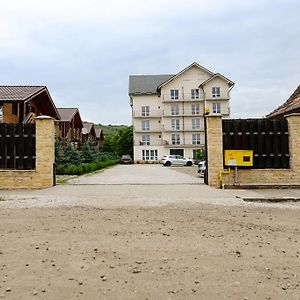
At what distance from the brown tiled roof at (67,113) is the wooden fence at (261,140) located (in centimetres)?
3237

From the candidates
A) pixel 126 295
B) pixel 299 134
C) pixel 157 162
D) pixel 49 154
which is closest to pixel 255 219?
pixel 126 295

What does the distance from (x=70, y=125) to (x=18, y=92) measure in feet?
59.6

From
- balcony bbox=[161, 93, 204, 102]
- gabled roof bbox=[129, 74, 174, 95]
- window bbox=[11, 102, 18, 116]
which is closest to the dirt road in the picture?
window bbox=[11, 102, 18, 116]

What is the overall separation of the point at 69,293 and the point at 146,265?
116 centimetres

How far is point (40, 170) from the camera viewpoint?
46.7 feet

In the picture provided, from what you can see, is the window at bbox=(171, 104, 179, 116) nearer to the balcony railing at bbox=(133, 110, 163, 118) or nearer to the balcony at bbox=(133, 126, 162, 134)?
the balcony railing at bbox=(133, 110, 163, 118)

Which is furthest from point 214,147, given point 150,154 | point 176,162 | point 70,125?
point 150,154

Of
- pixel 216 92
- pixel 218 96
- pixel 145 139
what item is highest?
pixel 216 92

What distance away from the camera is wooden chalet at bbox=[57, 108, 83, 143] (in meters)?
43.8

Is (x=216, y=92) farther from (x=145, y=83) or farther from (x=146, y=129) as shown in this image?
(x=146, y=129)

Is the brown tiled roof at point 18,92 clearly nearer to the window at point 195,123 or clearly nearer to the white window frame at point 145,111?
the white window frame at point 145,111

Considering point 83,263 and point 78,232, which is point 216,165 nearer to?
point 78,232

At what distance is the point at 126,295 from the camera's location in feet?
12.1

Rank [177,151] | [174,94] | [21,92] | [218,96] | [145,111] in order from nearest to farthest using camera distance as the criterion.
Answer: [21,92] < [218,96] < [174,94] < [177,151] < [145,111]
